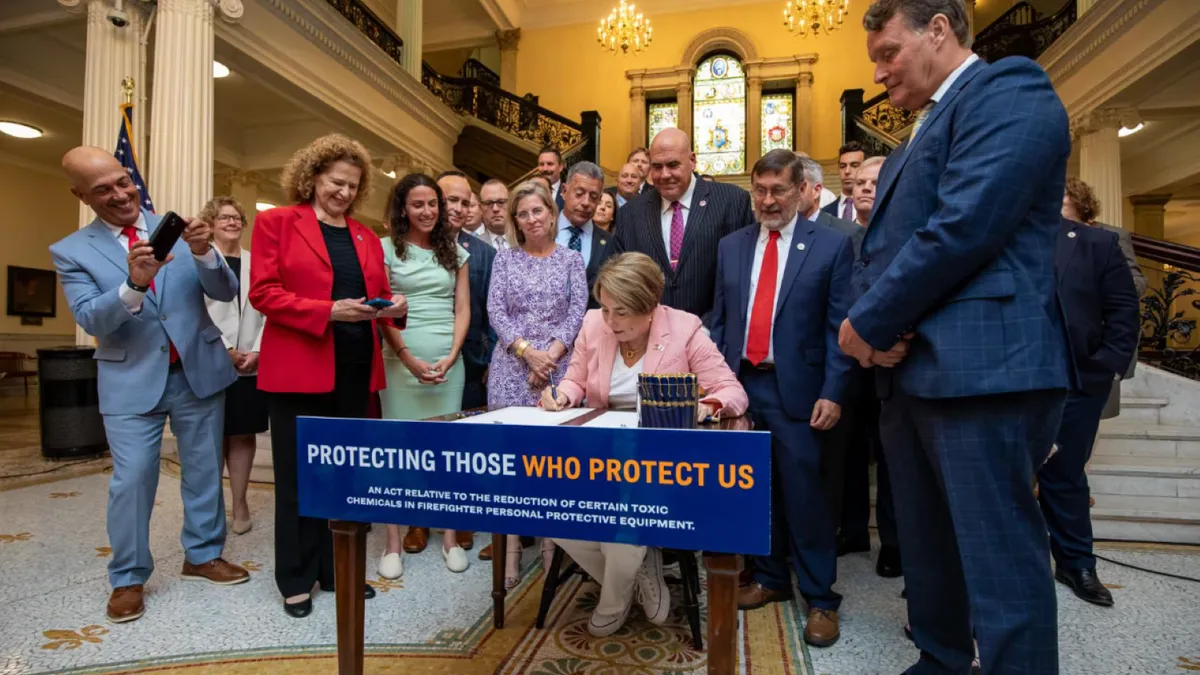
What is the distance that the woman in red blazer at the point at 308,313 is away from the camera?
2.39 metres

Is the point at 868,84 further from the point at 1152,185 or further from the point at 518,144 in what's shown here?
the point at 518,144

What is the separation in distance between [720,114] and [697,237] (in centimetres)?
1281

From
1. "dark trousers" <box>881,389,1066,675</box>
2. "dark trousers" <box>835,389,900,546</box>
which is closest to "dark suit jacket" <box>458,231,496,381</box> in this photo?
"dark trousers" <box>835,389,900,546</box>

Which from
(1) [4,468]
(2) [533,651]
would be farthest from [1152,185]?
(1) [4,468]

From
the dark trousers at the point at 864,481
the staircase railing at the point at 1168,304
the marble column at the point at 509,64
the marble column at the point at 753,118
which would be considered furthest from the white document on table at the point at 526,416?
the marble column at the point at 509,64

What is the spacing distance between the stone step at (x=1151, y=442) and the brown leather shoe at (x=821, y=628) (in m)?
2.96

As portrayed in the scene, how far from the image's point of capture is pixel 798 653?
2117 millimetres

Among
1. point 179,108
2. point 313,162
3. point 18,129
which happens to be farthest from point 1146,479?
point 18,129

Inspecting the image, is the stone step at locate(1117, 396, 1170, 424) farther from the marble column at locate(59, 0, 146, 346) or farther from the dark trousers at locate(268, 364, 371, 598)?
the marble column at locate(59, 0, 146, 346)

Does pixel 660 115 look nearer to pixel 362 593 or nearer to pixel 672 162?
pixel 672 162

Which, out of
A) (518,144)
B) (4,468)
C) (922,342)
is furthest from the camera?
(518,144)

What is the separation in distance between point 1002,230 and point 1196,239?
20.7 m

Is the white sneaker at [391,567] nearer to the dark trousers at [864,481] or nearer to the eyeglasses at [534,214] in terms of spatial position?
the eyeglasses at [534,214]

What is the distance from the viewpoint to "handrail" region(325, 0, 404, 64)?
805 cm
